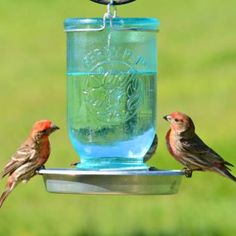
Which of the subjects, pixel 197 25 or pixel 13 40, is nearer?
pixel 13 40

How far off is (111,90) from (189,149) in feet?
4.29

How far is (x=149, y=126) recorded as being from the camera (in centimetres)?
962

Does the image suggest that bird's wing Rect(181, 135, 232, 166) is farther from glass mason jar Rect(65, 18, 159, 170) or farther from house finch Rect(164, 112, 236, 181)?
glass mason jar Rect(65, 18, 159, 170)

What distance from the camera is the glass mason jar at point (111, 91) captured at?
9.36m

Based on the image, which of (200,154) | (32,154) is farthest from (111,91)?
(200,154)

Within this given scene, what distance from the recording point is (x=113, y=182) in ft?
28.0

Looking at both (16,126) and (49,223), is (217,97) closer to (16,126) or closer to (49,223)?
(16,126)

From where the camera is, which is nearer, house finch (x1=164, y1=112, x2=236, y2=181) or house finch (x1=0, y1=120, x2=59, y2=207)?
house finch (x1=0, y1=120, x2=59, y2=207)

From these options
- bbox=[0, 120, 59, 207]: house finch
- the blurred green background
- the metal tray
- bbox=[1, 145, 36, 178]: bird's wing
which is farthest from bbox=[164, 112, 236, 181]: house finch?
the blurred green background

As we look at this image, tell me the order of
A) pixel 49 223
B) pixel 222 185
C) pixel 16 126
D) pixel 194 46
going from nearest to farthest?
pixel 49 223, pixel 222 185, pixel 16 126, pixel 194 46

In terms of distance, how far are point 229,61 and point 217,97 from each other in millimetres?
4947

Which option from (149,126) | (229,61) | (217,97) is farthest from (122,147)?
(229,61)

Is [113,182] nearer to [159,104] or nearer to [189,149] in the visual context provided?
[189,149]

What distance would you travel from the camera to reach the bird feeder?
935 centimetres
